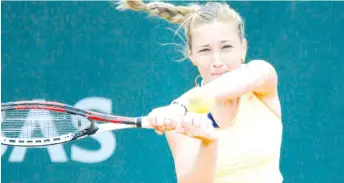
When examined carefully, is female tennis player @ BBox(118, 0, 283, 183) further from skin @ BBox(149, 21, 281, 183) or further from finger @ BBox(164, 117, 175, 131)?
finger @ BBox(164, 117, 175, 131)

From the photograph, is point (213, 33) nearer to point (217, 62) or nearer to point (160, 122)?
point (217, 62)

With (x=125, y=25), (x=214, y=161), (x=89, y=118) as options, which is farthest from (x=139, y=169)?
(x=214, y=161)

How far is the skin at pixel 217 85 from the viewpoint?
2572 mm

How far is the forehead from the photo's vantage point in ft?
9.14

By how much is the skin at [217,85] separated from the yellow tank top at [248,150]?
35mm

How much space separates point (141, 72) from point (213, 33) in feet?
4.82

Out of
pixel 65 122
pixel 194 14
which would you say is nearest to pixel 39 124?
pixel 65 122

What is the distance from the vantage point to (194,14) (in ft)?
9.53

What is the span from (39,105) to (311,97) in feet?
5.66

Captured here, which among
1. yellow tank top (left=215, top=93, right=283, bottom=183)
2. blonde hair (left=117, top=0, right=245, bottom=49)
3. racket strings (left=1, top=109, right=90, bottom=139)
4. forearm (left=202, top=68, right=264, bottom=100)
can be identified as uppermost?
blonde hair (left=117, top=0, right=245, bottom=49)

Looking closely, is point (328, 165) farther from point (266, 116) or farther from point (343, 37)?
point (266, 116)

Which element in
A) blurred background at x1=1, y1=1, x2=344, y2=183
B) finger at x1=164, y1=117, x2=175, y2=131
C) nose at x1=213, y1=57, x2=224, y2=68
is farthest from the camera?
blurred background at x1=1, y1=1, x2=344, y2=183

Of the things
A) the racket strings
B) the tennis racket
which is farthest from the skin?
the racket strings

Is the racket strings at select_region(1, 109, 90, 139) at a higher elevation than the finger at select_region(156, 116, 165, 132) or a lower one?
higher
